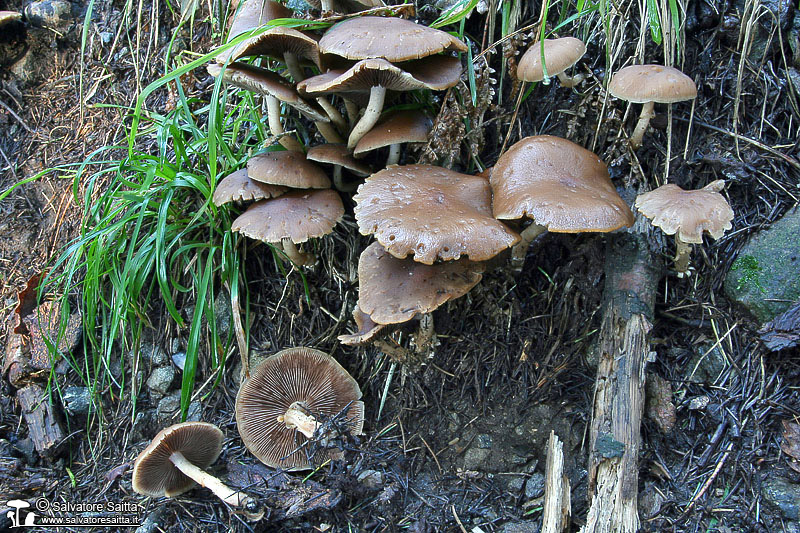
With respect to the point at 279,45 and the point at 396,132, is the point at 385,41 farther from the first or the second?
the point at 279,45

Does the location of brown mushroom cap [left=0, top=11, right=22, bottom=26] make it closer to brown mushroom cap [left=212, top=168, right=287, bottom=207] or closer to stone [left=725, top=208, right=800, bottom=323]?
brown mushroom cap [left=212, top=168, right=287, bottom=207]

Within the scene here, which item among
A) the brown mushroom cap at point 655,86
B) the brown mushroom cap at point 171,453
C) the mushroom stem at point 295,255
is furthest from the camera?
the mushroom stem at point 295,255

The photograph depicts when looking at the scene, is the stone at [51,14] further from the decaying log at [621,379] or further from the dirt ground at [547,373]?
the decaying log at [621,379]

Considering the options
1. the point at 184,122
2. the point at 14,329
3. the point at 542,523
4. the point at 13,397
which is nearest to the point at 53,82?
the point at 184,122

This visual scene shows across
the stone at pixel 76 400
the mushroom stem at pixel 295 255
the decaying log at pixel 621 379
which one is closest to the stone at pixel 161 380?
the stone at pixel 76 400

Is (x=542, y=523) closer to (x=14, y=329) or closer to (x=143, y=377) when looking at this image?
(x=143, y=377)
